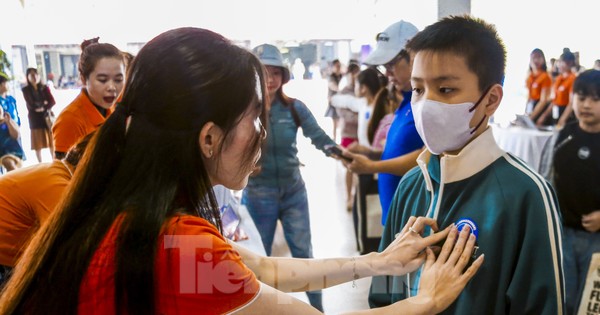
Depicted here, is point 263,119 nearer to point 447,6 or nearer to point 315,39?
point 447,6

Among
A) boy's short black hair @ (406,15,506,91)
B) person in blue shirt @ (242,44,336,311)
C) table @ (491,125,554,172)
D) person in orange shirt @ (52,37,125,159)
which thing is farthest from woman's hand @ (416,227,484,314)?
table @ (491,125,554,172)

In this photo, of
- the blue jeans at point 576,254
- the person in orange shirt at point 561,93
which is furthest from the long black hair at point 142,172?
the person in orange shirt at point 561,93

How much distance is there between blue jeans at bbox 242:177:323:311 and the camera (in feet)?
8.96

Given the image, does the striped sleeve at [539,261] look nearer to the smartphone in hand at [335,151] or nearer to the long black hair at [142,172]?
the long black hair at [142,172]

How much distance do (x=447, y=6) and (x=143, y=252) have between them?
436 centimetres

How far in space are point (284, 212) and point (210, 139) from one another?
1.97 metres

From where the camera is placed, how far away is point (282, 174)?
2723mm

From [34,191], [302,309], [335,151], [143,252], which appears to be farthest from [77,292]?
[335,151]

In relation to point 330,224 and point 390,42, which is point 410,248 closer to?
point 390,42

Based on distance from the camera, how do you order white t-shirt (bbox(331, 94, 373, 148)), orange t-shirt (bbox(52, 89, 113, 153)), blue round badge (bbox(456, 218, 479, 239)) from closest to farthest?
blue round badge (bbox(456, 218, 479, 239)) < orange t-shirt (bbox(52, 89, 113, 153)) < white t-shirt (bbox(331, 94, 373, 148))

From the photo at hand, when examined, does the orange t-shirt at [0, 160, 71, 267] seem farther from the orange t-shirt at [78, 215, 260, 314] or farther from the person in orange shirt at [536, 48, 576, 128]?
the person in orange shirt at [536, 48, 576, 128]

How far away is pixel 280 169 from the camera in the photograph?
107 inches

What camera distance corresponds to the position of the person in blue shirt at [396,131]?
2.12 metres

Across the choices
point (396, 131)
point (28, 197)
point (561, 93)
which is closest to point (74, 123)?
point (28, 197)
